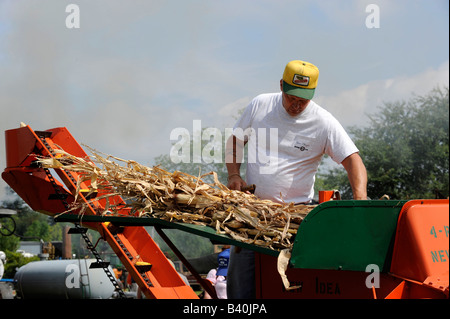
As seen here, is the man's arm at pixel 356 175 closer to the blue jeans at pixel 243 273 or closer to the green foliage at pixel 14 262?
A: the blue jeans at pixel 243 273

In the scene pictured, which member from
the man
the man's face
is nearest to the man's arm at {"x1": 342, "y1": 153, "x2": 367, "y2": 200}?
the man

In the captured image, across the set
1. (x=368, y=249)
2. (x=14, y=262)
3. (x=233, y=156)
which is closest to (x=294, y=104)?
(x=233, y=156)

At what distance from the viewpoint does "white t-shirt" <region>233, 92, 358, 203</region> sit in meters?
4.30

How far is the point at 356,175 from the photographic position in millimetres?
4199

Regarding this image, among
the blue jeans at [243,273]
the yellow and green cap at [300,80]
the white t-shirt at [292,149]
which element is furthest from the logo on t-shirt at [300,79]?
the blue jeans at [243,273]

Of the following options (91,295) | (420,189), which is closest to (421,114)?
(420,189)

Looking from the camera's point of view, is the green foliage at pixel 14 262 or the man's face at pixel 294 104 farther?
the green foliage at pixel 14 262

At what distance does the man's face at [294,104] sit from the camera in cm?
424

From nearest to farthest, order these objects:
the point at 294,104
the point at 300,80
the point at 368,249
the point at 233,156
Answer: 1. the point at 368,249
2. the point at 300,80
3. the point at 294,104
4. the point at 233,156

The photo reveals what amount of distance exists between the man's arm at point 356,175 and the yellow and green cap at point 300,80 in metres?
0.57

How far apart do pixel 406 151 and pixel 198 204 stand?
2281 centimetres

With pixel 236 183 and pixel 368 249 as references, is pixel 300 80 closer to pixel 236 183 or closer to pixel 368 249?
pixel 236 183

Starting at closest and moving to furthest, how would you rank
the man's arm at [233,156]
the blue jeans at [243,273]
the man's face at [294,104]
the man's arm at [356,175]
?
1. the blue jeans at [243,273]
2. the man's arm at [356,175]
3. the man's face at [294,104]
4. the man's arm at [233,156]
